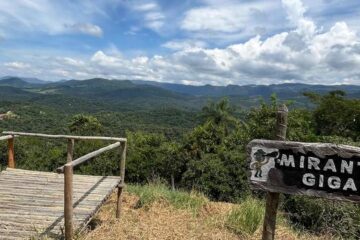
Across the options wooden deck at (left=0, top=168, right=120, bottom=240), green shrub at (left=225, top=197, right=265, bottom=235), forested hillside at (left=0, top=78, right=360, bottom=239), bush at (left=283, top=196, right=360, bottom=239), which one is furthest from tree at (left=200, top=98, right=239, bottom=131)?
green shrub at (left=225, top=197, right=265, bottom=235)

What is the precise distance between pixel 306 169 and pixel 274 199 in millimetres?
502

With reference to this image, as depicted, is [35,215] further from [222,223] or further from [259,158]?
[259,158]

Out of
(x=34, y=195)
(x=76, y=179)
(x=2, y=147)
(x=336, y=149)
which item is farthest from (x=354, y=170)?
(x=2, y=147)

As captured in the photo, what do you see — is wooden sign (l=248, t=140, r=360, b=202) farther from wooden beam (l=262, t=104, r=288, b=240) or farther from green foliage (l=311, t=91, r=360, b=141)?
green foliage (l=311, t=91, r=360, b=141)

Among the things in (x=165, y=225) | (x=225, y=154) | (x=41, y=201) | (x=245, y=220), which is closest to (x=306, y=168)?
(x=245, y=220)

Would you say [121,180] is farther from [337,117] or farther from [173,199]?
[337,117]

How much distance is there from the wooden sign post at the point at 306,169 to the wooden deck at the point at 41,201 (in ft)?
7.96

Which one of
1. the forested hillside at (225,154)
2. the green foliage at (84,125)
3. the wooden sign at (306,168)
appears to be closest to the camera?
the wooden sign at (306,168)

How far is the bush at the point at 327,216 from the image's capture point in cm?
618

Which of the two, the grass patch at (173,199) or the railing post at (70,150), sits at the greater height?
the railing post at (70,150)

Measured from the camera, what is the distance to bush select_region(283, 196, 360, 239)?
6.18 metres

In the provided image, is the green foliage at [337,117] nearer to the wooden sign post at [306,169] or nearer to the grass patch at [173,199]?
the grass patch at [173,199]

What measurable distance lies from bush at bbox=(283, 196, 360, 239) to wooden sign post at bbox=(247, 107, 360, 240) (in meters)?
2.90

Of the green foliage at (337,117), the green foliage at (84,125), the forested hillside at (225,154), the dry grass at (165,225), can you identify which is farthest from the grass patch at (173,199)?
the green foliage at (84,125)
